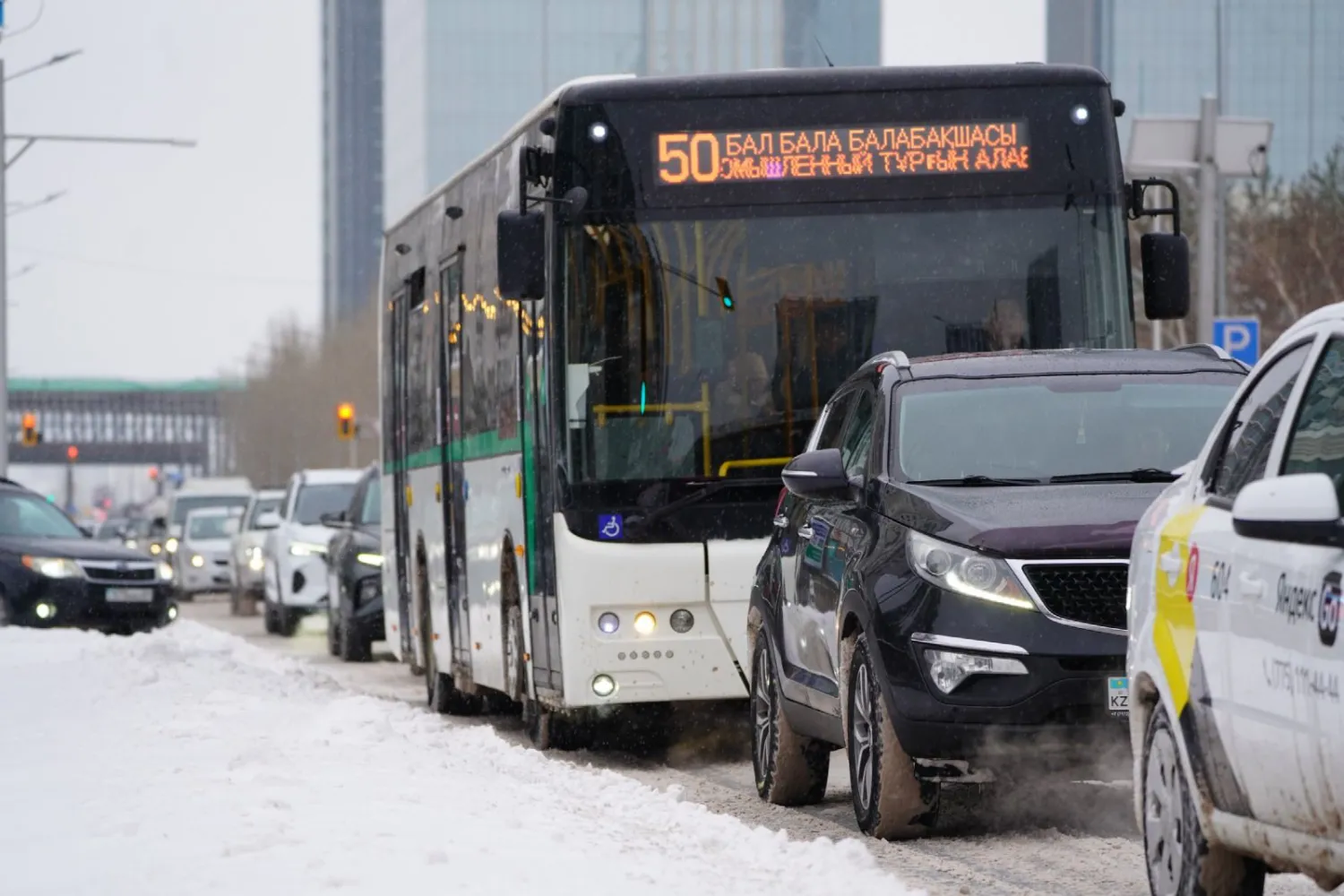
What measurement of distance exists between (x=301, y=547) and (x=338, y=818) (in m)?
23.9

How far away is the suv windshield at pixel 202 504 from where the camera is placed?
51938 millimetres

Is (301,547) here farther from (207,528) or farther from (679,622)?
(679,622)

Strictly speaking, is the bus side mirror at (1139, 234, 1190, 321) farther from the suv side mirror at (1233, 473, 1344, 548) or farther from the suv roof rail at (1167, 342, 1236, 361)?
the suv side mirror at (1233, 473, 1344, 548)

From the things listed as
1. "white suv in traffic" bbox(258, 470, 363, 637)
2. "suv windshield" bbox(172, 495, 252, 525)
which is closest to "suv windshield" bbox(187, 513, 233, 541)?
"suv windshield" bbox(172, 495, 252, 525)

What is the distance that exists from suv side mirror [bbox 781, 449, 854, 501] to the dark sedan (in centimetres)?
1540

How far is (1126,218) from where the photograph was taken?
13.5 m

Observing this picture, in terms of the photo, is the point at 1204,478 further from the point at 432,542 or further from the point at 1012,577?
the point at 432,542

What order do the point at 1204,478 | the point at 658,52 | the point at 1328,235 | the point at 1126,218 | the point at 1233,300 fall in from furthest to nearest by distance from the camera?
the point at 658,52
the point at 1233,300
the point at 1328,235
the point at 1126,218
the point at 1204,478

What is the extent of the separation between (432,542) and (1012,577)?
9.64 m

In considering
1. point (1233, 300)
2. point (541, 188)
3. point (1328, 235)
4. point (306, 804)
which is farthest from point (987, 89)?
point (1233, 300)

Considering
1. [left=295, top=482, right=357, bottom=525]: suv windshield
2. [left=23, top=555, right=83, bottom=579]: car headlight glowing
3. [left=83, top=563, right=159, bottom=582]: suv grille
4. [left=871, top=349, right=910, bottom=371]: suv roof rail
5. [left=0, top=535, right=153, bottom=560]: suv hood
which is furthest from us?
[left=295, top=482, right=357, bottom=525]: suv windshield

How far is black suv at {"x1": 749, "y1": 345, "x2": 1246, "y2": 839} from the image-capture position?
9.36 m

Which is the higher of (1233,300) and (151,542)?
(1233,300)

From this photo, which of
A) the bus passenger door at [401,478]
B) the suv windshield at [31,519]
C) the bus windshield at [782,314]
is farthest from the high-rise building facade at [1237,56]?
the bus windshield at [782,314]
